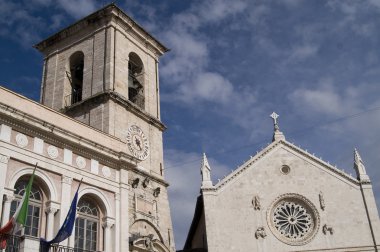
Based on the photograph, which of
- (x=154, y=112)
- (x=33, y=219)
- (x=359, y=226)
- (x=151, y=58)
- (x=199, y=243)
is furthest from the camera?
(x=199, y=243)

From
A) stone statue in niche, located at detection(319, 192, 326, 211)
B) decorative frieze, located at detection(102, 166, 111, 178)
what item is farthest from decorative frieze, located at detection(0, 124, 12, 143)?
stone statue in niche, located at detection(319, 192, 326, 211)

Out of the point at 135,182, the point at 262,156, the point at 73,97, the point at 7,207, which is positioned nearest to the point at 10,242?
the point at 7,207

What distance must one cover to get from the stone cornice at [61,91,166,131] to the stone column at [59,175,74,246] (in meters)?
6.68

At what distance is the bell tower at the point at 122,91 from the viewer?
64.4 ft

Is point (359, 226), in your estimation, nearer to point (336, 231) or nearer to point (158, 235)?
point (336, 231)

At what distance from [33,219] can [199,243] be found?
23.4 metres

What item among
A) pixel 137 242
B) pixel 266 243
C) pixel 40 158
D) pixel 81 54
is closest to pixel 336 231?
pixel 266 243

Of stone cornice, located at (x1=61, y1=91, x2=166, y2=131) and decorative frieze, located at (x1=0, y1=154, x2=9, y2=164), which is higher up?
stone cornice, located at (x1=61, y1=91, x2=166, y2=131)

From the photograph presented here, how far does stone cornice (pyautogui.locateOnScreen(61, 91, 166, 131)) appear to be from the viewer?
20.2 metres

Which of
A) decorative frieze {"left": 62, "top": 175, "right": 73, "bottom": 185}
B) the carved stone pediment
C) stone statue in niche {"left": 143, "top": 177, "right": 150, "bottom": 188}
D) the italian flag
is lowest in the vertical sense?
the italian flag

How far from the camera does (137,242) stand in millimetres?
17469

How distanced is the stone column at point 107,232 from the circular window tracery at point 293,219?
16.1 meters

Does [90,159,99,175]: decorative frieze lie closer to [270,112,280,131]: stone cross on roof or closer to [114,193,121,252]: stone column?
[114,193,121,252]: stone column

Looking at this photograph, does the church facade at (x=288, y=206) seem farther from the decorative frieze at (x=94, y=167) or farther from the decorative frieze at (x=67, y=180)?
the decorative frieze at (x=67, y=180)
